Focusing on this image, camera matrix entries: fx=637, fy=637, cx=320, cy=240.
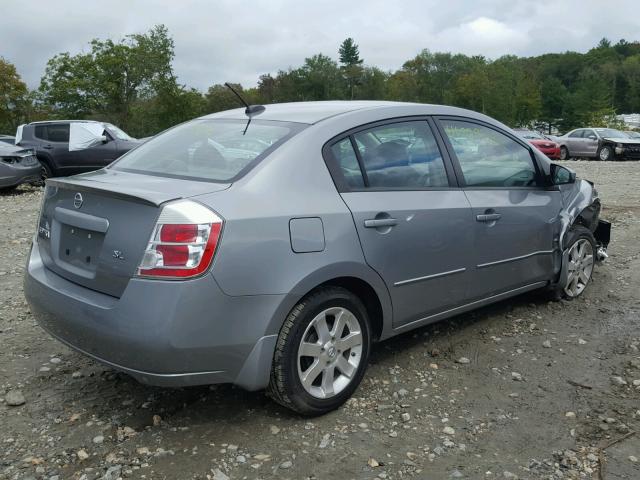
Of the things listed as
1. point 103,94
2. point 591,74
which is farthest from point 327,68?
point 103,94

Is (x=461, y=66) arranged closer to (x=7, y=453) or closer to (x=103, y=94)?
(x=103, y=94)

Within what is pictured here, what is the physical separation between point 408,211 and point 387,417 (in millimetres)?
1141

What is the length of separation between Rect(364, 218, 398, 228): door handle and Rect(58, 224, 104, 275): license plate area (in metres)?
1.35

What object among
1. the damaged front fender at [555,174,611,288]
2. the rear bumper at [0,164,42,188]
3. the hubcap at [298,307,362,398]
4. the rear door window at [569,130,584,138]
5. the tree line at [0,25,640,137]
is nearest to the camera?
the hubcap at [298,307,362,398]

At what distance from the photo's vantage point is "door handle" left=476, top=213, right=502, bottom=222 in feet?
13.4

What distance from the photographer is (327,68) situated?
90438 millimetres

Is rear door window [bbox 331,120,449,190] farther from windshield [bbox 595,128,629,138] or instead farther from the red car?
windshield [bbox 595,128,629,138]

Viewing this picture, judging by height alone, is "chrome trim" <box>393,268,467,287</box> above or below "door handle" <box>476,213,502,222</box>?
below

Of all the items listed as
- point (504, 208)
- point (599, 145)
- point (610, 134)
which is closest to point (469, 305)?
point (504, 208)

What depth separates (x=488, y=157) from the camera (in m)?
4.43

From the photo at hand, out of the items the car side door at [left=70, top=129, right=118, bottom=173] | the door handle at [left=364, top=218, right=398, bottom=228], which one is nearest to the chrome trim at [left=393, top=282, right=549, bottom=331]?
the door handle at [left=364, top=218, right=398, bottom=228]

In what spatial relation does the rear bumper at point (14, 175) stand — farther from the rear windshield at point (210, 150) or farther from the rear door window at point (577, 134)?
the rear door window at point (577, 134)

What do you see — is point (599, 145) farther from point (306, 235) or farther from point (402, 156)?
point (306, 235)

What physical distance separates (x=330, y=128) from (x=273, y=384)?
140cm
